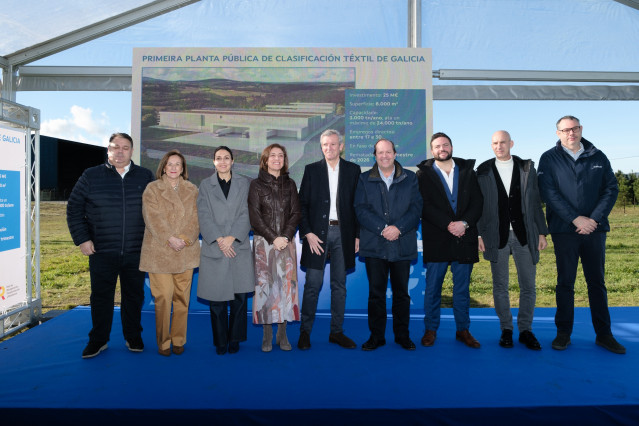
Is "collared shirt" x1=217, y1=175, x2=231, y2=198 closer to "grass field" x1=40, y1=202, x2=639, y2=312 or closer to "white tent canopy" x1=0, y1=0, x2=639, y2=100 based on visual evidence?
"white tent canopy" x1=0, y1=0, x2=639, y2=100

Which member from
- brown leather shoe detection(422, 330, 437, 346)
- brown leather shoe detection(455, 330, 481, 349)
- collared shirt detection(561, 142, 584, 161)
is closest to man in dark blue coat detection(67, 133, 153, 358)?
brown leather shoe detection(422, 330, 437, 346)

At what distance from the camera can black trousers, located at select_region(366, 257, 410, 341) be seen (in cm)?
270

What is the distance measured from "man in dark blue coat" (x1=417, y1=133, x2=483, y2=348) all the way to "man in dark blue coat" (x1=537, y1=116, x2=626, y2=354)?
1.77 feet

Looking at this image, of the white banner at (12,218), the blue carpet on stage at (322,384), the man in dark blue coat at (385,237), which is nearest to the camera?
the blue carpet on stage at (322,384)

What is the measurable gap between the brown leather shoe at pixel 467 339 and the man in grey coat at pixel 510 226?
0.20m

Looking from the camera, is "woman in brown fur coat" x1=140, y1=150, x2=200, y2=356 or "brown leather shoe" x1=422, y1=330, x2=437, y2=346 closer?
"woman in brown fur coat" x1=140, y1=150, x2=200, y2=356

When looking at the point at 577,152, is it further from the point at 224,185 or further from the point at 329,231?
the point at 224,185

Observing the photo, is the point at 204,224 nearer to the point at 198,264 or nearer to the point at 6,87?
the point at 198,264

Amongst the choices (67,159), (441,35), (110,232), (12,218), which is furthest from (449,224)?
(67,159)

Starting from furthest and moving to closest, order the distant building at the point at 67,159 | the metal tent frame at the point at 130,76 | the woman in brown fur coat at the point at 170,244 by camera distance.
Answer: the distant building at the point at 67,159 < the metal tent frame at the point at 130,76 < the woman in brown fur coat at the point at 170,244

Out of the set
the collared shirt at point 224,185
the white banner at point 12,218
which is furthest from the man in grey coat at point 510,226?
the white banner at point 12,218

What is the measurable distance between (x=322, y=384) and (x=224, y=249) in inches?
41.8

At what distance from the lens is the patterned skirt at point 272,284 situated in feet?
8.66

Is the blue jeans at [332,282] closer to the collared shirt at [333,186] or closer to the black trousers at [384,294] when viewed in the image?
the collared shirt at [333,186]
